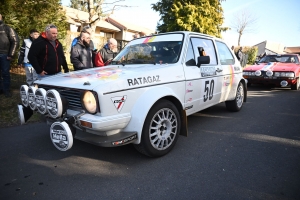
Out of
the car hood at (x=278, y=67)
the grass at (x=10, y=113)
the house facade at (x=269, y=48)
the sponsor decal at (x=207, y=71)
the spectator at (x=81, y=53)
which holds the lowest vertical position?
the grass at (x=10, y=113)

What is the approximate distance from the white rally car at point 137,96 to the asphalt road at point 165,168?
14.6 inches

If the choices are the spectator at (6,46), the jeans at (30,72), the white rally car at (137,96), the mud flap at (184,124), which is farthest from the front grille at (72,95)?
the jeans at (30,72)

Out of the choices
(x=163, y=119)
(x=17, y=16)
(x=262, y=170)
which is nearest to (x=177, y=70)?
(x=163, y=119)

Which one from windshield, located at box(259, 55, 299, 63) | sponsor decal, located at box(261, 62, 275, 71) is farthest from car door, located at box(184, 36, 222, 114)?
windshield, located at box(259, 55, 299, 63)

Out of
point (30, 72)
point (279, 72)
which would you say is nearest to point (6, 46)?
point (30, 72)

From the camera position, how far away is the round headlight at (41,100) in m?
2.47

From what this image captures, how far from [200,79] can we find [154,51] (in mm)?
938

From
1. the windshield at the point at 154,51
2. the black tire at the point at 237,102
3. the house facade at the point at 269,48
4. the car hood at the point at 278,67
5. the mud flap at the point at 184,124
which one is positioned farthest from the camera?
the house facade at the point at 269,48

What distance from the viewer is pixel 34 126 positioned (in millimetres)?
4129

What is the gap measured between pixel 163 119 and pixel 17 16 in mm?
8375

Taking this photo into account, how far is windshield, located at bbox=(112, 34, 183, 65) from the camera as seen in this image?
3.32 meters

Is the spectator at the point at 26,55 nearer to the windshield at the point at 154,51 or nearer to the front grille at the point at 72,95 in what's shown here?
the windshield at the point at 154,51

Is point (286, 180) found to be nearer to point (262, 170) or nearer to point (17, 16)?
point (262, 170)

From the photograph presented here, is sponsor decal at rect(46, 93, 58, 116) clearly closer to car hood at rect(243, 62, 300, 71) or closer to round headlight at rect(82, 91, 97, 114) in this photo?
round headlight at rect(82, 91, 97, 114)
